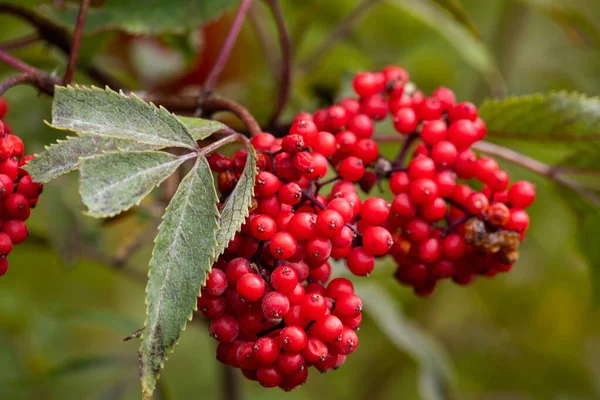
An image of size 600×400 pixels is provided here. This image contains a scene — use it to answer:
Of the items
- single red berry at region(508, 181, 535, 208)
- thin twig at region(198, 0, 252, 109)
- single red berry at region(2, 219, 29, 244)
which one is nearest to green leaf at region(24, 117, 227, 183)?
single red berry at region(2, 219, 29, 244)

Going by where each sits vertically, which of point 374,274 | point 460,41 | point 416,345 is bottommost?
point 416,345

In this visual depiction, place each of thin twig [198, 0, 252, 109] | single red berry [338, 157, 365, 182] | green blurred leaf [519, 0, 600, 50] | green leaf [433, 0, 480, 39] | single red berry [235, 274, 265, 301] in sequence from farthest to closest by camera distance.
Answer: green blurred leaf [519, 0, 600, 50] → green leaf [433, 0, 480, 39] → thin twig [198, 0, 252, 109] → single red berry [338, 157, 365, 182] → single red berry [235, 274, 265, 301]

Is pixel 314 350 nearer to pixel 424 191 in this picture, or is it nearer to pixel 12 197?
pixel 424 191

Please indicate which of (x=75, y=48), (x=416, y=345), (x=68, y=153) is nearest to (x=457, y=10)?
(x=75, y=48)

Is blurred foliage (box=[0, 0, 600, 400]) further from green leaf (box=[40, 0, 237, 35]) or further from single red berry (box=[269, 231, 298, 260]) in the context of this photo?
single red berry (box=[269, 231, 298, 260])

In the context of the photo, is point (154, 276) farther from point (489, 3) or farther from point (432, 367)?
point (489, 3)

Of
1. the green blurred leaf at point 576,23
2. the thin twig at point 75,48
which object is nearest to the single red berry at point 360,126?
the thin twig at point 75,48

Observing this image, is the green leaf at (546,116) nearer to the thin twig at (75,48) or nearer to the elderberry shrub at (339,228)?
the elderberry shrub at (339,228)
